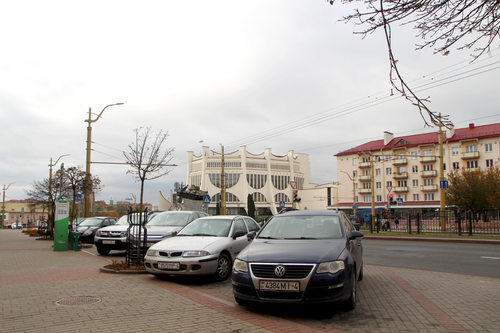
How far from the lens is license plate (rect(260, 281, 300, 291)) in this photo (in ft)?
17.4

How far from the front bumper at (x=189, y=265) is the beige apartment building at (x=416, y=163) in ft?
178

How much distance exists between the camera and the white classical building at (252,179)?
97688 mm

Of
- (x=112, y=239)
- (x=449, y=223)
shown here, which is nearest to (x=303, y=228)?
(x=112, y=239)

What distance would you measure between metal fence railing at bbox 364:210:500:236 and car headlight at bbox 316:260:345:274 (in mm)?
18507

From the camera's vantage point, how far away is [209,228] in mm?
9898

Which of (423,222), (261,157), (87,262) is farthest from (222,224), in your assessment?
(261,157)

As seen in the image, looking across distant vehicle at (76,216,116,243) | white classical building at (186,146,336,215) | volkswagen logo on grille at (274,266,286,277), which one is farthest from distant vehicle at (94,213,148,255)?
white classical building at (186,146,336,215)

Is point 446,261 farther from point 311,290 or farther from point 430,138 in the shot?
point 430,138

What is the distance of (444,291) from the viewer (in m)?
7.19

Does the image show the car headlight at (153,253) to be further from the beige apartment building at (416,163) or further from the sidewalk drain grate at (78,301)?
the beige apartment building at (416,163)

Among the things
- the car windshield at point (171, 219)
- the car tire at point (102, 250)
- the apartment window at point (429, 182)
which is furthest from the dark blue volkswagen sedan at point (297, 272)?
the apartment window at point (429, 182)

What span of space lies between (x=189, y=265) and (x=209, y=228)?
1.90 metres

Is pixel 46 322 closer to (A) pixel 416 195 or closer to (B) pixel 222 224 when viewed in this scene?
(B) pixel 222 224

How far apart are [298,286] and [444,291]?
141 inches
